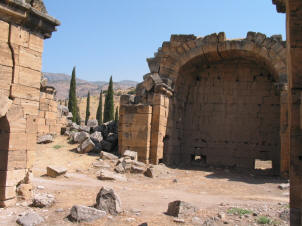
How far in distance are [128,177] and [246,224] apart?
5126 mm

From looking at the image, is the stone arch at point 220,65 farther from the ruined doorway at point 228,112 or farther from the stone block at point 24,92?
the stone block at point 24,92

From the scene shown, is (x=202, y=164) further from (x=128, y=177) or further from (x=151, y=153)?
(x=128, y=177)

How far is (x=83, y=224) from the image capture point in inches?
202

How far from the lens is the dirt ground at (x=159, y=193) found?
5535mm

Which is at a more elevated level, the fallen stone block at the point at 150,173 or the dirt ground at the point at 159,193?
the fallen stone block at the point at 150,173

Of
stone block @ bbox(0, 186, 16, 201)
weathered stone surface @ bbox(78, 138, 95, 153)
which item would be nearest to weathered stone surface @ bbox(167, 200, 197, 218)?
stone block @ bbox(0, 186, 16, 201)

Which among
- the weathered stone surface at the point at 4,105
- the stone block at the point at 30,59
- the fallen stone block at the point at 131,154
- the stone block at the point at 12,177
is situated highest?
the stone block at the point at 30,59

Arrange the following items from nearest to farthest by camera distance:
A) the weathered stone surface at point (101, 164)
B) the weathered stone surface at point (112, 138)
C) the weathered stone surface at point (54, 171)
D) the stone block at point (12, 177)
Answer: the stone block at point (12, 177), the weathered stone surface at point (54, 171), the weathered stone surface at point (101, 164), the weathered stone surface at point (112, 138)

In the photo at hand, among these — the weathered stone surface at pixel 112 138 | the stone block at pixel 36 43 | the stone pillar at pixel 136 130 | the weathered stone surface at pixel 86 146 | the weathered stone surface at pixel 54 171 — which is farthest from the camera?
the weathered stone surface at pixel 112 138

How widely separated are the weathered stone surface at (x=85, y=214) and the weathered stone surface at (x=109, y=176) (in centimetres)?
361

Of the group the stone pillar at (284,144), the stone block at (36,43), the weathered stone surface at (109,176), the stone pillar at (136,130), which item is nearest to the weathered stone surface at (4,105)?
the stone block at (36,43)

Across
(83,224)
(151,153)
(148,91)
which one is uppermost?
(148,91)

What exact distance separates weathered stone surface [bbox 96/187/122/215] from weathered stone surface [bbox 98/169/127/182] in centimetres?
320

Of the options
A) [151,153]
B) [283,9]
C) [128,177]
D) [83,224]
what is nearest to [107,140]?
[151,153]
